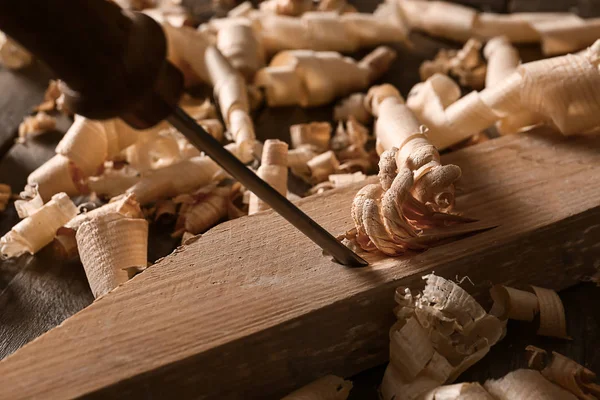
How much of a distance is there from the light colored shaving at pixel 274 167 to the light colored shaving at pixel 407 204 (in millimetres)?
256

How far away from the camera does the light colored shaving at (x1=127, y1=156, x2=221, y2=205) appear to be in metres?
1.32

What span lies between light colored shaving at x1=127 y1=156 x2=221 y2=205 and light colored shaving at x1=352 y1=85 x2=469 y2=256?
0.44m

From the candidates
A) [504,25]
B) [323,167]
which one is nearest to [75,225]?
[323,167]

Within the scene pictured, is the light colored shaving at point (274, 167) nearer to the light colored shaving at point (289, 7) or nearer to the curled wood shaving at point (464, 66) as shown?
the curled wood shaving at point (464, 66)

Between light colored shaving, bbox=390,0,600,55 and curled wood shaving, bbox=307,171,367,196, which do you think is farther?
light colored shaving, bbox=390,0,600,55

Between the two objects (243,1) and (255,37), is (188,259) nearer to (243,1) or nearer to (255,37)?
(255,37)

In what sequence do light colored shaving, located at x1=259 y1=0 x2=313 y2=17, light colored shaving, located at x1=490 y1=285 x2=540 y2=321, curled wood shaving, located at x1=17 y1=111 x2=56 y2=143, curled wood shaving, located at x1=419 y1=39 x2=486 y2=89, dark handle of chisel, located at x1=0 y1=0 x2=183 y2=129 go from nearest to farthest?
dark handle of chisel, located at x1=0 y1=0 x2=183 y2=129 < light colored shaving, located at x1=490 y1=285 x2=540 y2=321 < curled wood shaving, located at x1=17 y1=111 x2=56 y2=143 < curled wood shaving, located at x1=419 y1=39 x2=486 y2=89 < light colored shaving, located at x1=259 y1=0 x2=313 y2=17

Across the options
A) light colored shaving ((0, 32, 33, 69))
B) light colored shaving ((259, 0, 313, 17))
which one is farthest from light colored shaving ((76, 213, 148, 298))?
light colored shaving ((259, 0, 313, 17))

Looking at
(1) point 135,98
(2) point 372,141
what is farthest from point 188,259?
(2) point 372,141

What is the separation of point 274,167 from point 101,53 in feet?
2.08

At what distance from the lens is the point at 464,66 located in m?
1.72

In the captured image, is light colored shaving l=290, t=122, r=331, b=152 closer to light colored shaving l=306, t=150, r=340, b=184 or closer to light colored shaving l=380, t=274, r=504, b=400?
light colored shaving l=306, t=150, r=340, b=184

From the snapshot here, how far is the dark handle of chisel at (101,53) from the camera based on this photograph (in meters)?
0.64

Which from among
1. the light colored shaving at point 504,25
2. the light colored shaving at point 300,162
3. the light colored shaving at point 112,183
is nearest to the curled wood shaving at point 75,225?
the light colored shaving at point 112,183
